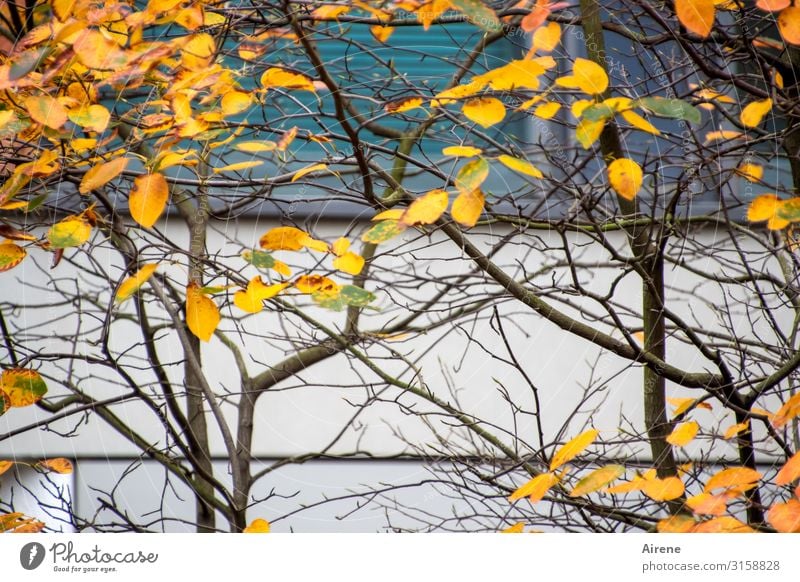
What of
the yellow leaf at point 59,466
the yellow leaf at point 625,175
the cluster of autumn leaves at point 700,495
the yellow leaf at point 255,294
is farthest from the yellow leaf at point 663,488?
the yellow leaf at point 59,466

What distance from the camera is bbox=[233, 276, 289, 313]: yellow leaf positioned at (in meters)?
0.68

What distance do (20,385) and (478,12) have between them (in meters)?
0.58

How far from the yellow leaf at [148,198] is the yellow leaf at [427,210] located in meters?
0.21

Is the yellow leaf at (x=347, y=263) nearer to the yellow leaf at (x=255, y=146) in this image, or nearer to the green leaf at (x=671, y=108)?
the yellow leaf at (x=255, y=146)

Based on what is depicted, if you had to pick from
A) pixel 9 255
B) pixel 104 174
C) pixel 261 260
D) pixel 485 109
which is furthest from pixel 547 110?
pixel 9 255

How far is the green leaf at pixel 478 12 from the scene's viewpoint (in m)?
0.66

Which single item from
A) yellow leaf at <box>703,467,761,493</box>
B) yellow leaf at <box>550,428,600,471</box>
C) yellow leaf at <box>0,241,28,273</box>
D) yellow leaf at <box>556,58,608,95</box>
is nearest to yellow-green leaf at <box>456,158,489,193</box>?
yellow leaf at <box>556,58,608,95</box>

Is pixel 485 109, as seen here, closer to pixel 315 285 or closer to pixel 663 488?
pixel 315 285

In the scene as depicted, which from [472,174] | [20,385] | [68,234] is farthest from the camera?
[20,385]

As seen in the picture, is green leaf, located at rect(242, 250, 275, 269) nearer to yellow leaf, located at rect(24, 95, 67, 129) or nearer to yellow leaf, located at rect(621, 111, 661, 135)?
yellow leaf, located at rect(24, 95, 67, 129)

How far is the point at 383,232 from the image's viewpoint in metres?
0.62

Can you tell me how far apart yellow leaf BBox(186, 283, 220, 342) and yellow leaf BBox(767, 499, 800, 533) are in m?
0.52
